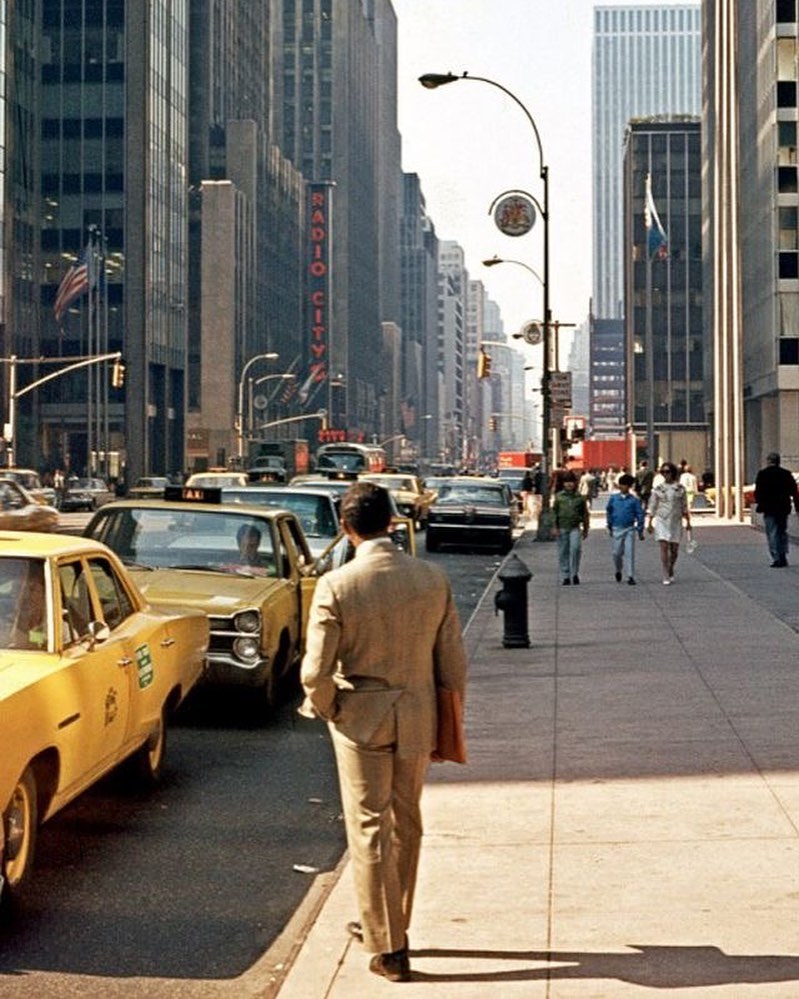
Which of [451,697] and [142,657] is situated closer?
[451,697]

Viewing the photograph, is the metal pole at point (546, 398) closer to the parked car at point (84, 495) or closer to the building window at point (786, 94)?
the parked car at point (84, 495)

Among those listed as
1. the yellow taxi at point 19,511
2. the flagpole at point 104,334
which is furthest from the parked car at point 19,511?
the flagpole at point 104,334

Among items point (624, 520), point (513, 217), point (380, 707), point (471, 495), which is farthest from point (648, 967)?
point (513, 217)

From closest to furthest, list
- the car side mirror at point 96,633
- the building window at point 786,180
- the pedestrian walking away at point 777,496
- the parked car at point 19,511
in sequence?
the car side mirror at point 96,633 < the pedestrian walking away at point 777,496 < the parked car at point 19,511 < the building window at point 786,180

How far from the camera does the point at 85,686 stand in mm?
8242

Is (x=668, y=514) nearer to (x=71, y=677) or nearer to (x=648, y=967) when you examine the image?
(x=71, y=677)

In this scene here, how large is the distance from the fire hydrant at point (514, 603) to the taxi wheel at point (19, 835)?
1014 centimetres

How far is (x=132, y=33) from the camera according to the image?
4227 inches

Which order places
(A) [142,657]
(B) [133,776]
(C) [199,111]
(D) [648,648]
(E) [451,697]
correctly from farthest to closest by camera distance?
1. (C) [199,111]
2. (D) [648,648]
3. (B) [133,776]
4. (A) [142,657]
5. (E) [451,697]

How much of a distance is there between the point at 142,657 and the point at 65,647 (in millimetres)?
1191

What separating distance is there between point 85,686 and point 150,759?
1977mm

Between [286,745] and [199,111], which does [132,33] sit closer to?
[199,111]

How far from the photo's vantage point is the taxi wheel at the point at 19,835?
7250mm

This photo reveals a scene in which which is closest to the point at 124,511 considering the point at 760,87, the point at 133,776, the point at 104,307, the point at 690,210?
the point at 133,776
